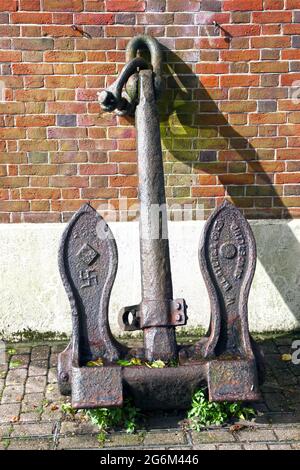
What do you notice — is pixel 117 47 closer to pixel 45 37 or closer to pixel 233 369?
pixel 45 37

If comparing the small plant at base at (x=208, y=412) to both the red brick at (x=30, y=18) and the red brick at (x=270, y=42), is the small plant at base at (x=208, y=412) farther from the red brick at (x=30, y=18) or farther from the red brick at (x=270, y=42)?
the red brick at (x=30, y=18)

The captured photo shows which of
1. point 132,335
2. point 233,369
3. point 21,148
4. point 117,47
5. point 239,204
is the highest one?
point 117,47

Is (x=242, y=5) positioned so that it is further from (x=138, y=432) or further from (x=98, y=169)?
(x=138, y=432)

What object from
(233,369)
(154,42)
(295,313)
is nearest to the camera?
(233,369)

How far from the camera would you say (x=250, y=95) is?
172 inches

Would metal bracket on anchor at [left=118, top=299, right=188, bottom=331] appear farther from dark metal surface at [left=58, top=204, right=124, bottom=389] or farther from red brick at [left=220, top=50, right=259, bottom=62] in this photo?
red brick at [left=220, top=50, right=259, bottom=62]

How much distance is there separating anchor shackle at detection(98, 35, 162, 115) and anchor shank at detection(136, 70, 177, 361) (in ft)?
0.46

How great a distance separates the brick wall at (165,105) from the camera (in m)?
4.22

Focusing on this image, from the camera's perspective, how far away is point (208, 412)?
136 inches

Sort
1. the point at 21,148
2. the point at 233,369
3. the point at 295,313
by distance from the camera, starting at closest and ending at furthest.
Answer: the point at 233,369, the point at 21,148, the point at 295,313

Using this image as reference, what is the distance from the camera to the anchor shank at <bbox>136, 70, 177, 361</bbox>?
3.46 metres

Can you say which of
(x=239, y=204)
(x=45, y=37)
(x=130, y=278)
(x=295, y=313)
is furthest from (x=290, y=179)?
(x=45, y=37)

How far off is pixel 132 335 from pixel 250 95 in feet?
6.33

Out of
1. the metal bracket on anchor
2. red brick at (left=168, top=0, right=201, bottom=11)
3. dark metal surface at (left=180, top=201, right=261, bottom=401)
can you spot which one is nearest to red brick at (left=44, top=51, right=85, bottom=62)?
red brick at (left=168, top=0, right=201, bottom=11)
